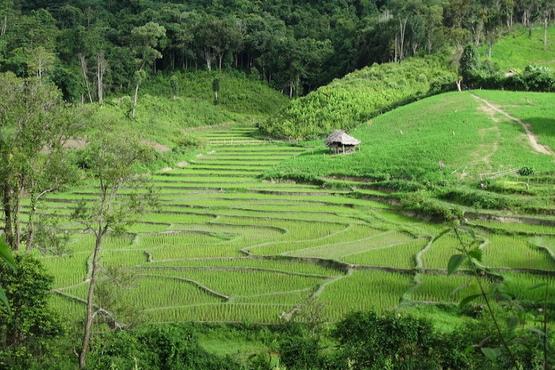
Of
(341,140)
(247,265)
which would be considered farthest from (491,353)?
(341,140)

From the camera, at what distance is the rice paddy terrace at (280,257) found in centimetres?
1762

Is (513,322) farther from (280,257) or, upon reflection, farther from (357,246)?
(357,246)

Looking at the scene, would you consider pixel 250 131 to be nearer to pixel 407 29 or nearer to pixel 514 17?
pixel 407 29

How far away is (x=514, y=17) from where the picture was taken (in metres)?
74.7

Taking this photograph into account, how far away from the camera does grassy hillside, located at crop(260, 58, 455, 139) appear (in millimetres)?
52062

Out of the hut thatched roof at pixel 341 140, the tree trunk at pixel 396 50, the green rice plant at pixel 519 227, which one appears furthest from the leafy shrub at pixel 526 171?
the tree trunk at pixel 396 50

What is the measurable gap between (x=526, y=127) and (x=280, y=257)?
77.7ft

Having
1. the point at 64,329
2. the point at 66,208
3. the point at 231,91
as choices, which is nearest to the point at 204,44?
the point at 231,91

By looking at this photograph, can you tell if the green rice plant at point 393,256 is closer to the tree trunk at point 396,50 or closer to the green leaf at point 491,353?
the green leaf at point 491,353

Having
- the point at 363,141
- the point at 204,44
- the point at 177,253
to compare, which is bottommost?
the point at 177,253

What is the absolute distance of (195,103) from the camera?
218 ft

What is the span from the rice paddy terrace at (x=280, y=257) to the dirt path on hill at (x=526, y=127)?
10.1 m

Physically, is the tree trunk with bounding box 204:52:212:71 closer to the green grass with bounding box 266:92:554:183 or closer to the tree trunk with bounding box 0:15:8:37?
the tree trunk with bounding box 0:15:8:37

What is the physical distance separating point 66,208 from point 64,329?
18.7 meters
